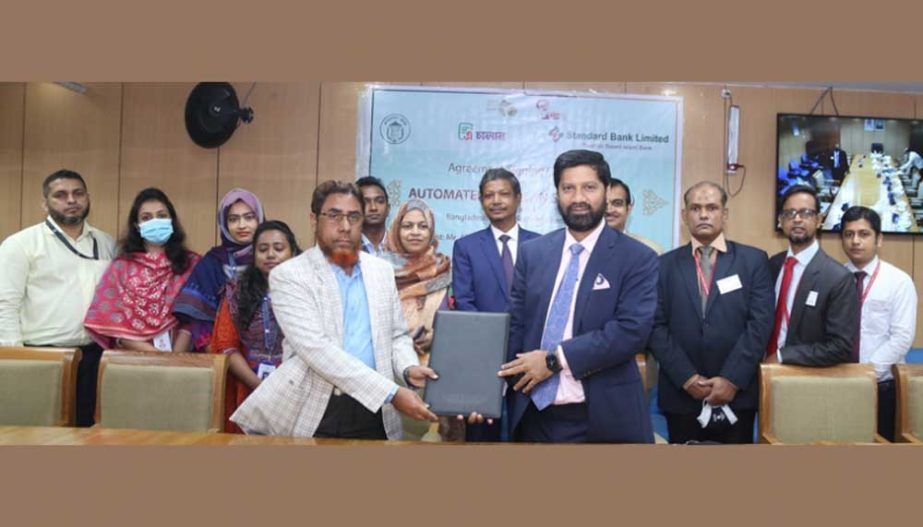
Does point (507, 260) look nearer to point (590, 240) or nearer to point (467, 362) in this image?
point (590, 240)

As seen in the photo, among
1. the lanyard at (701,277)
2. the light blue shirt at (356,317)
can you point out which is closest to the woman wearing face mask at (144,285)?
the light blue shirt at (356,317)

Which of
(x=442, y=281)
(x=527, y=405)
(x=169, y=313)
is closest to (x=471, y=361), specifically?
(x=527, y=405)

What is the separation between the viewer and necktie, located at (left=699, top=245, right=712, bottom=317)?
2.88 meters

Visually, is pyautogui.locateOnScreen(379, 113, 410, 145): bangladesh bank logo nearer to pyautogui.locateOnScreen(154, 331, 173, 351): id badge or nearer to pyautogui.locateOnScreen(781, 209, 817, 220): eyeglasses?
pyautogui.locateOnScreen(154, 331, 173, 351): id badge

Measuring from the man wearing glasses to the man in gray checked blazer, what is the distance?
173 cm

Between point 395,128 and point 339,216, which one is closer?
point 339,216

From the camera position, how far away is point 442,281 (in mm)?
3344

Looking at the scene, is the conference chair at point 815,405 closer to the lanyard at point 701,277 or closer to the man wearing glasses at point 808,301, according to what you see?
the man wearing glasses at point 808,301

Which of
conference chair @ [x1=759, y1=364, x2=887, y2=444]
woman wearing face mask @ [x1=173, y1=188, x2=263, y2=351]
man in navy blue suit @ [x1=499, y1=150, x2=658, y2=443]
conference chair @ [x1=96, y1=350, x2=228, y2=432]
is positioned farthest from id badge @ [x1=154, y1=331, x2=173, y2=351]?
conference chair @ [x1=759, y1=364, x2=887, y2=444]

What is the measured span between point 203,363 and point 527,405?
1261 mm

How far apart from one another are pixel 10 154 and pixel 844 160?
640 centimetres

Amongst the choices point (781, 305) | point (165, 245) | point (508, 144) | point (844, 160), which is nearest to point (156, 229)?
point (165, 245)

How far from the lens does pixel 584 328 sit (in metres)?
2.21

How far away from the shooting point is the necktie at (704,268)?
9.46 feet
